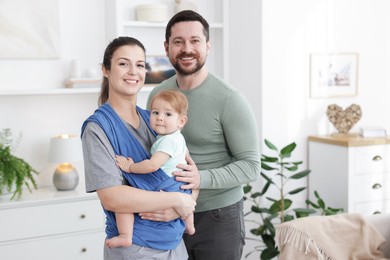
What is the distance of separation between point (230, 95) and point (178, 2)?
6.33 feet

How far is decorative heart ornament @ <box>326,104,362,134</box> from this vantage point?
3.68 m

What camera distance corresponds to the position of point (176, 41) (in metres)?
2.02

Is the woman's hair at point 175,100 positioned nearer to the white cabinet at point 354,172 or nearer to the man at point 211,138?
the man at point 211,138

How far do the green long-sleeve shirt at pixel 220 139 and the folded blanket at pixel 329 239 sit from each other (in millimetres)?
615

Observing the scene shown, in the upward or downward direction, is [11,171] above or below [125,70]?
below

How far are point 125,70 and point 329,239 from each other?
58.4 inches

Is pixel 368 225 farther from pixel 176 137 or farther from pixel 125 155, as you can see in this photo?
pixel 125 155

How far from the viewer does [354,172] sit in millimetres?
3469

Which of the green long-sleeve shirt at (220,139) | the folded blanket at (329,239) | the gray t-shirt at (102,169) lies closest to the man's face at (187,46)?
the green long-sleeve shirt at (220,139)

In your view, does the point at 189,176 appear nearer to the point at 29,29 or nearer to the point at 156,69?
the point at 156,69

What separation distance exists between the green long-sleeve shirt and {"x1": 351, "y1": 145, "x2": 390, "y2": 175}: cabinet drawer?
163cm

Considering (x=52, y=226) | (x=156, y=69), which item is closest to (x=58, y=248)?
(x=52, y=226)

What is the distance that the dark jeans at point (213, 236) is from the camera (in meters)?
2.09

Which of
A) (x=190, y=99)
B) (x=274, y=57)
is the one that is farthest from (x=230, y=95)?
(x=274, y=57)
